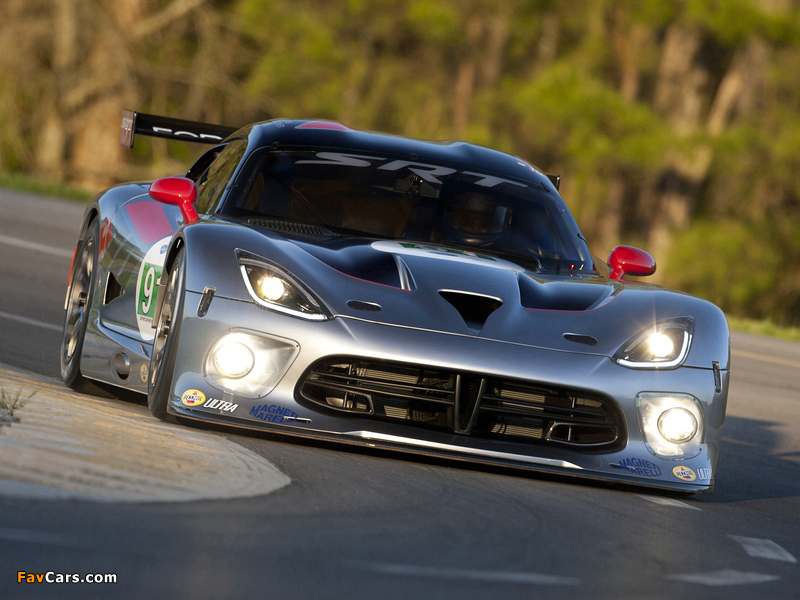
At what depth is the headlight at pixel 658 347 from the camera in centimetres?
490

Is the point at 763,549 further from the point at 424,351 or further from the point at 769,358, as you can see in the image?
the point at 769,358

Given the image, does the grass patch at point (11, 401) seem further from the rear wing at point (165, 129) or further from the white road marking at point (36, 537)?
the rear wing at point (165, 129)

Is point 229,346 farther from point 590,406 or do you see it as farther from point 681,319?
point 681,319

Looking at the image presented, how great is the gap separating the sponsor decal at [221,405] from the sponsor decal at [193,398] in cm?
3

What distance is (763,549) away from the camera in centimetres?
430

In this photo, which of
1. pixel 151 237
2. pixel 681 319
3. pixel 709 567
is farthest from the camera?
pixel 151 237

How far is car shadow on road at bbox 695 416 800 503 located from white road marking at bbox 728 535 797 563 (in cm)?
74

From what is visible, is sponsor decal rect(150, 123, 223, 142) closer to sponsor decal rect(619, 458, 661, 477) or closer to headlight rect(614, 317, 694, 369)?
headlight rect(614, 317, 694, 369)

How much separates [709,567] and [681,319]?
1493 millimetres

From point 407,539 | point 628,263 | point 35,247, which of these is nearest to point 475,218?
point 628,263

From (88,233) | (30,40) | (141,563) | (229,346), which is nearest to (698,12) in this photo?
(30,40)

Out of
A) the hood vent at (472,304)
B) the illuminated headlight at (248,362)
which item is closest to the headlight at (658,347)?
the hood vent at (472,304)

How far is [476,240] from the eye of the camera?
5988mm

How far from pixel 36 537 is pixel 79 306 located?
356 centimetres
